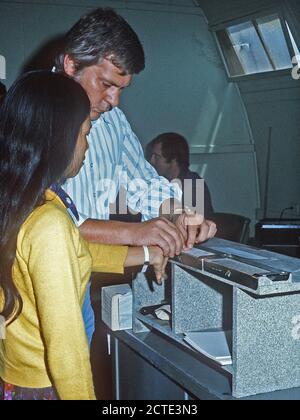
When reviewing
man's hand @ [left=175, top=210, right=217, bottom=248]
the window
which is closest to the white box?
man's hand @ [left=175, top=210, right=217, bottom=248]

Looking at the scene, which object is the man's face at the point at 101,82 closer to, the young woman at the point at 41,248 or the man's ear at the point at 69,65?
the man's ear at the point at 69,65

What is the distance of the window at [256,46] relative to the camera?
17.6 ft

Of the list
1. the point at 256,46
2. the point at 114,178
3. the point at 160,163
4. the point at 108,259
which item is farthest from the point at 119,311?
the point at 256,46

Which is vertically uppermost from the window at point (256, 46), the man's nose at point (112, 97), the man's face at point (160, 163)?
the window at point (256, 46)

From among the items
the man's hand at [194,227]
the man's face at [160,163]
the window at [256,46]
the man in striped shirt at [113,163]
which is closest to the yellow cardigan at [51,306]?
the man in striped shirt at [113,163]

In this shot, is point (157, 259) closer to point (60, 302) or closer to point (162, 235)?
point (162, 235)

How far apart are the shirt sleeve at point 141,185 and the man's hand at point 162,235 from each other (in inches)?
8.5

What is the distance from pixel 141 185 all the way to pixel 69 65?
423 mm

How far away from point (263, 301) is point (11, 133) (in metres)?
0.61

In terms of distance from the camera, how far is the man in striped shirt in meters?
1.54

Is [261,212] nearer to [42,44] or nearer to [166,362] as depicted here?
[42,44]

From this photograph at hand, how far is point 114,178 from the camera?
6.35 ft

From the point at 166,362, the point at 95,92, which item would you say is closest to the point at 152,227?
the point at 166,362

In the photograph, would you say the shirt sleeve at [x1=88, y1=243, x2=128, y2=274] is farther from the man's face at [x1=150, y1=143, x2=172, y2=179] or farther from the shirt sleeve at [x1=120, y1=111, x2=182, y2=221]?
the man's face at [x1=150, y1=143, x2=172, y2=179]
